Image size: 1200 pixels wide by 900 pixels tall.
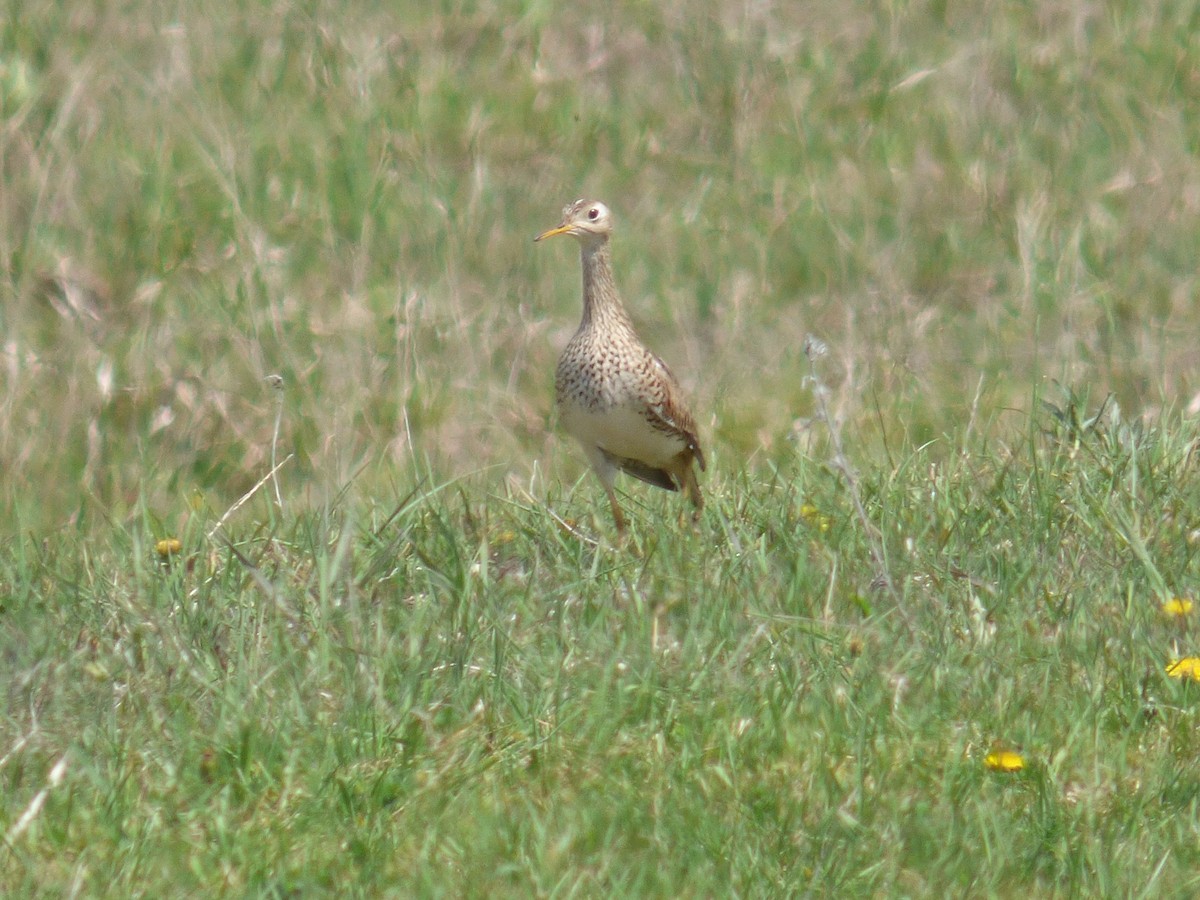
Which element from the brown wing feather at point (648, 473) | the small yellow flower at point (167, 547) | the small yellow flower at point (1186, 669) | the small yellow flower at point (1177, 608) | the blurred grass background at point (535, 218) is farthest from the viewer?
the blurred grass background at point (535, 218)

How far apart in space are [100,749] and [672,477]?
9.19ft

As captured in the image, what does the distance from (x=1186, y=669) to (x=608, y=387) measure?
7.46 ft

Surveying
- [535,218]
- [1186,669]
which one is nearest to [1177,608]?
[1186,669]

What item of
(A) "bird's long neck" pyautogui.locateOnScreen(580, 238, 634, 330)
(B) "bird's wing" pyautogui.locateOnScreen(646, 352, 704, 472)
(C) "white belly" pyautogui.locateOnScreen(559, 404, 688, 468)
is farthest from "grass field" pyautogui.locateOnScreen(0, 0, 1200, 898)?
(A) "bird's long neck" pyautogui.locateOnScreen(580, 238, 634, 330)

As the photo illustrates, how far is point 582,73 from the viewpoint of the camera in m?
10.3

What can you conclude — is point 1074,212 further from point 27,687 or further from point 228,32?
point 27,687

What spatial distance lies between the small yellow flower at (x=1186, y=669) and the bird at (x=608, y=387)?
191cm

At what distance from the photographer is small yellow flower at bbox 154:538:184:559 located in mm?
4863

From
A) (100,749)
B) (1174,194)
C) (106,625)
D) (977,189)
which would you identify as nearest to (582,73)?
(977,189)

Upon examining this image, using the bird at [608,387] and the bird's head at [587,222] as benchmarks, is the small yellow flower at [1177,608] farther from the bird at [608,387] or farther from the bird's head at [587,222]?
the bird's head at [587,222]

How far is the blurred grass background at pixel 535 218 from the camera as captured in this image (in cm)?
760

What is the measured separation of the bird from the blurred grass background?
666 mm

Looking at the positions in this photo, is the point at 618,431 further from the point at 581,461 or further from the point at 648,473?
the point at 581,461

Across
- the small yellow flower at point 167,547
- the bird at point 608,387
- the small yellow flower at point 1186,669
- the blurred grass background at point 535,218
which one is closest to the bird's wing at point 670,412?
the bird at point 608,387
